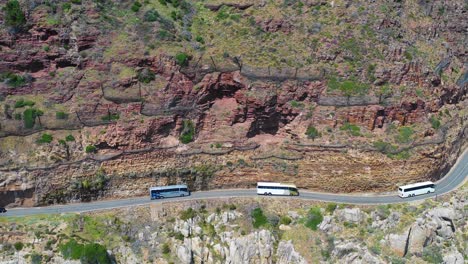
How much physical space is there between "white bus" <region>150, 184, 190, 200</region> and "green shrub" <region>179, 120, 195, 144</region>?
5.05 metres

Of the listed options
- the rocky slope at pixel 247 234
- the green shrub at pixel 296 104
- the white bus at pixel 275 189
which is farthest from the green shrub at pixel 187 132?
Answer: the green shrub at pixel 296 104

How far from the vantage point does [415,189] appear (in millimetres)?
57375

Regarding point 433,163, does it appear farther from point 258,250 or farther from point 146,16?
point 146,16

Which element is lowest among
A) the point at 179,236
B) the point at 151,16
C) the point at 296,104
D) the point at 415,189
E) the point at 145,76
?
the point at 179,236

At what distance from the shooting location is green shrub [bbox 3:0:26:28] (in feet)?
197

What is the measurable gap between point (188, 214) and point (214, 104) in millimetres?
12795

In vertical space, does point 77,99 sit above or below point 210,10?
below

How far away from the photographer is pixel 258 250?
5356cm

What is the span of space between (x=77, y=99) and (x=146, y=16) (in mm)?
13303

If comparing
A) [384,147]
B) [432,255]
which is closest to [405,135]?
[384,147]

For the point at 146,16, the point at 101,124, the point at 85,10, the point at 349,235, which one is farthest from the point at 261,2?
the point at 349,235

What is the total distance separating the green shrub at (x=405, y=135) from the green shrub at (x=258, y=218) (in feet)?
53.3

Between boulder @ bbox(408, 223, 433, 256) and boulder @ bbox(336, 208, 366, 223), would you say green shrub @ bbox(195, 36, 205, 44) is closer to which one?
boulder @ bbox(336, 208, 366, 223)

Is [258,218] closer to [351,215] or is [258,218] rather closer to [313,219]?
[313,219]
